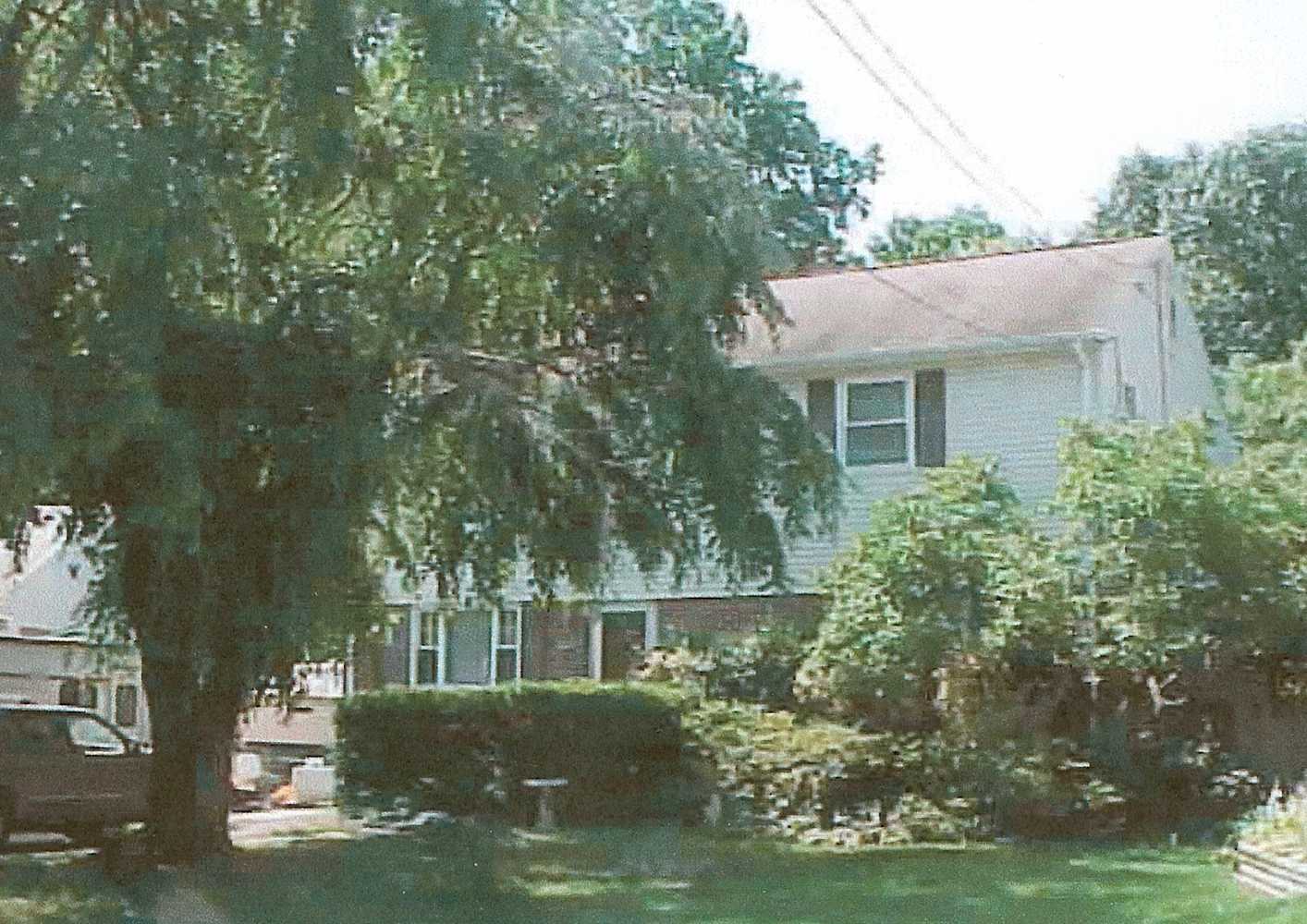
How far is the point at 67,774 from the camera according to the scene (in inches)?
777

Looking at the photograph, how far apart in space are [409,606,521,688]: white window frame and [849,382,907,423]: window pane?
252 inches

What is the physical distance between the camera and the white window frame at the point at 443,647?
29.4m

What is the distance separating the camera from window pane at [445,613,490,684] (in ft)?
97.6

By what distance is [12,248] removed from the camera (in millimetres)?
13062

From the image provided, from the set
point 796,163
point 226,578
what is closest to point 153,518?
point 226,578

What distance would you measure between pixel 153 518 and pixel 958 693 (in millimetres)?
10172

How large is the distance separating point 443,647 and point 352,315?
49.8ft

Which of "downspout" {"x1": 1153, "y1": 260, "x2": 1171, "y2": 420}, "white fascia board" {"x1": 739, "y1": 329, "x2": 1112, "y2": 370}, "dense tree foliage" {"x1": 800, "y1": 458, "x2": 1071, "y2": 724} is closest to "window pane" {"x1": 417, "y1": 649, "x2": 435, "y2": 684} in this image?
"white fascia board" {"x1": 739, "y1": 329, "x2": 1112, "y2": 370}

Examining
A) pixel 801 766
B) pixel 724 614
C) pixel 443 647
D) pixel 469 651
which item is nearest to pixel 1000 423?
pixel 724 614

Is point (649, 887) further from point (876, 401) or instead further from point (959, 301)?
point (959, 301)

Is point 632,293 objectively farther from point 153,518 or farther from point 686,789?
point 686,789

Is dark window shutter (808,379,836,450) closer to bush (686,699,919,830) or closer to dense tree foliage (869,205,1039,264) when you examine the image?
bush (686,699,919,830)

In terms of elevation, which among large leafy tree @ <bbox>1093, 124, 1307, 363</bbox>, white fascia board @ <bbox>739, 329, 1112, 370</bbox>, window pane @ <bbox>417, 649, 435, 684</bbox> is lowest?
window pane @ <bbox>417, 649, 435, 684</bbox>

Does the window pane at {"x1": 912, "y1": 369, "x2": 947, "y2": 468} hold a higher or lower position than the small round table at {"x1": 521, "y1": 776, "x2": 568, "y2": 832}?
higher
